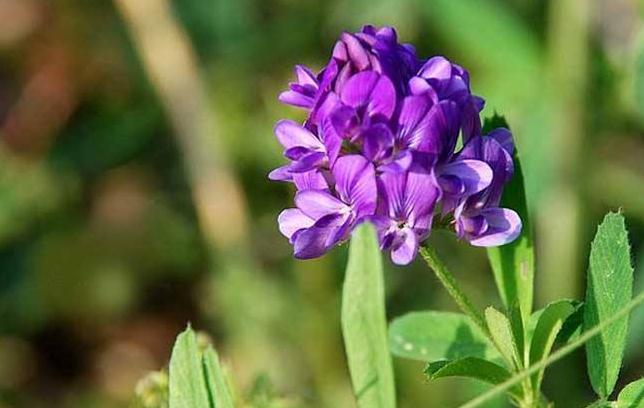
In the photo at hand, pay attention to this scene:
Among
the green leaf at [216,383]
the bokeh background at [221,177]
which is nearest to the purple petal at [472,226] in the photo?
the green leaf at [216,383]

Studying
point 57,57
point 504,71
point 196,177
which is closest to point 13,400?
point 196,177

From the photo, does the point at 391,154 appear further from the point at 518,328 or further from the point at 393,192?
the point at 518,328

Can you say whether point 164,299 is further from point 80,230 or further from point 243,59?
point 243,59

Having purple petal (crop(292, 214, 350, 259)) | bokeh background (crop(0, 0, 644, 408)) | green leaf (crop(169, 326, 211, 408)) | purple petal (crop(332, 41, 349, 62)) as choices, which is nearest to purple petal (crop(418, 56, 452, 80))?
purple petal (crop(332, 41, 349, 62))

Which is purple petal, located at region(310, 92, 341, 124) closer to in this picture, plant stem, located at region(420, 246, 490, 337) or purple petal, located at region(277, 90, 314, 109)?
purple petal, located at region(277, 90, 314, 109)

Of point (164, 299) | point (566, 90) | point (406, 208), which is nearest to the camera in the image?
point (406, 208)
